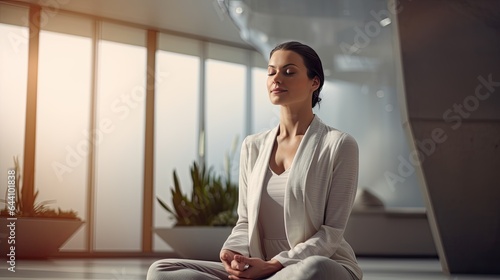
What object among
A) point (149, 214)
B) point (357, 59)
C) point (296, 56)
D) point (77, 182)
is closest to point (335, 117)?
point (357, 59)

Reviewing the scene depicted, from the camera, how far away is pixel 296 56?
1.99 metres

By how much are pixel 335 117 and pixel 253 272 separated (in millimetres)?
7910

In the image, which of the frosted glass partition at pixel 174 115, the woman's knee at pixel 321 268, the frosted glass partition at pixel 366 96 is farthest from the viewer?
the frosted glass partition at pixel 174 115

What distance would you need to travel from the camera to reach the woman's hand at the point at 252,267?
182cm

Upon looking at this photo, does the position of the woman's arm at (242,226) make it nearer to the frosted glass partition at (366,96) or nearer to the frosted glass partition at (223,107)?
the frosted glass partition at (366,96)

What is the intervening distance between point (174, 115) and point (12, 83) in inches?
78.5

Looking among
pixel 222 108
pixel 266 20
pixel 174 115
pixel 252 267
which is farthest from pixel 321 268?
pixel 222 108

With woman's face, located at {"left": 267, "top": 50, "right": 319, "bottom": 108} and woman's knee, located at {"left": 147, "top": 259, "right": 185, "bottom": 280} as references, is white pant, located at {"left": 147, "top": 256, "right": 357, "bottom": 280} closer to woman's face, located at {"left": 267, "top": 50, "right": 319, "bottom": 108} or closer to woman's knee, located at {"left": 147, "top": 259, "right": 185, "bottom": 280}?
woman's knee, located at {"left": 147, "top": 259, "right": 185, "bottom": 280}

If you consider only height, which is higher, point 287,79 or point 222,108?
point 222,108

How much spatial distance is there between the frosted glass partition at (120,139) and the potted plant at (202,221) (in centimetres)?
206

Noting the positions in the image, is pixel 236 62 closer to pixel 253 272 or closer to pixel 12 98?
pixel 12 98

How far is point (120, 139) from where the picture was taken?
26.9ft

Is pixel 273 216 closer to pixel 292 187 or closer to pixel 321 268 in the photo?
pixel 292 187

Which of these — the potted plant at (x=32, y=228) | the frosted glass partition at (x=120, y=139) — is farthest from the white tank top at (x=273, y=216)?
the frosted glass partition at (x=120, y=139)
